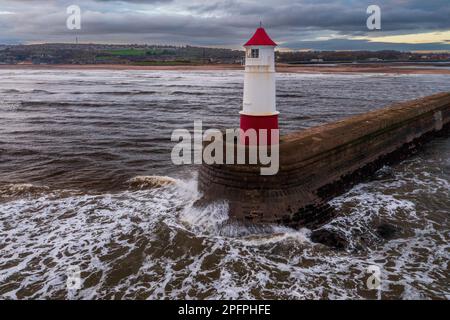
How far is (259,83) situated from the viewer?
838 centimetres

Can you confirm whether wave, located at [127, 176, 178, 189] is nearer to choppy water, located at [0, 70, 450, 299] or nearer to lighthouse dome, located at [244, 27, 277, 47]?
choppy water, located at [0, 70, 450, 299]

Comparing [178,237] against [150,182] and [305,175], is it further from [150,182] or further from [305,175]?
[150,182]

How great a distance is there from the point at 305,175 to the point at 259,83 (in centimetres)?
219

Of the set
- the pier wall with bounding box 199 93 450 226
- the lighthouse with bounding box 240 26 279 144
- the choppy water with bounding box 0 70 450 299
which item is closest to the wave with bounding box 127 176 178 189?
the choppy water with bounding box 0 70 450 299

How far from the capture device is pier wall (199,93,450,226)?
7969mm

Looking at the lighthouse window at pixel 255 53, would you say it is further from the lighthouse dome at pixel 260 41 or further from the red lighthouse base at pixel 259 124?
the red lighthouse base at pixel 259 124

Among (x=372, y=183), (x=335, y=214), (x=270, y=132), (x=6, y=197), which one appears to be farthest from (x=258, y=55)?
(x=6, y=197)

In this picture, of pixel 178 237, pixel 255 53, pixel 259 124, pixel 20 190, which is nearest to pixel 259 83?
pixel 255 53

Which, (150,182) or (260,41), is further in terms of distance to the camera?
(150,182)

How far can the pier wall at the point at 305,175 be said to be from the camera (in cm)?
797

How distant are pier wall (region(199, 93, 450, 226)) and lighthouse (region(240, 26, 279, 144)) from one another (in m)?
0.76

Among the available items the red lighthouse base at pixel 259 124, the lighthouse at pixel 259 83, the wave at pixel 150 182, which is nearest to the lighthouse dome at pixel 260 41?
the lighthouse at pixel 259 83
